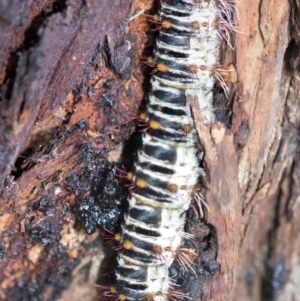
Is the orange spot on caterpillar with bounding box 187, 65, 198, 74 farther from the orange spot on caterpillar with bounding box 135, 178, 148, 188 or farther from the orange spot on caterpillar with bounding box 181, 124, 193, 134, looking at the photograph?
the orange spot on caterpillar with bounding box 135, 178, 148, 188

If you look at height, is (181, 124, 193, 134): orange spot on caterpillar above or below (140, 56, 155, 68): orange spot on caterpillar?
below

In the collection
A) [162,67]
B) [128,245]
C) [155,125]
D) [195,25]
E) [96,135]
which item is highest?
[195,25]

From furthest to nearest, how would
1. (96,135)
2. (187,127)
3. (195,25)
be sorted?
(96,135) < (187,127) < (195,25)

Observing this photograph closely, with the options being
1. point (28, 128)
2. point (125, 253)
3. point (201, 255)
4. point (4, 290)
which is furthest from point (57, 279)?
point (28, 128)

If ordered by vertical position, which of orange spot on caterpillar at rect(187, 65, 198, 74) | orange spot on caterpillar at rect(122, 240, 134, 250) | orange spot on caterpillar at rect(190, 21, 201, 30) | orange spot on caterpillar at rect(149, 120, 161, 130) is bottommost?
orange spot on caterpillar at rect(122, 240, 134, 250)

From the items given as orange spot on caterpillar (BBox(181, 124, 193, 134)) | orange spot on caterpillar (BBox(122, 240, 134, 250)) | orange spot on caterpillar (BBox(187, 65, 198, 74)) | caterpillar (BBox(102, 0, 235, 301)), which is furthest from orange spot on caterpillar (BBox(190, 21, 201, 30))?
A: orange spot on caterpillar (BBox(122, 240, 134, 250))

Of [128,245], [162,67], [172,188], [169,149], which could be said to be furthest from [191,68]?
[128,245]

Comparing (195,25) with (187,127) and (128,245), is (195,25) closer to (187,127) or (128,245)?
(187,127)
